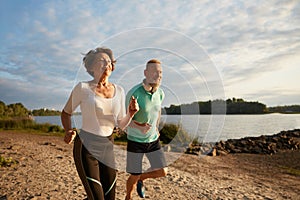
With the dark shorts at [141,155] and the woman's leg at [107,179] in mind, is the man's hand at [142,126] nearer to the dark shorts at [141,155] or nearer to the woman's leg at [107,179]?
the dark shorts at [141,155]

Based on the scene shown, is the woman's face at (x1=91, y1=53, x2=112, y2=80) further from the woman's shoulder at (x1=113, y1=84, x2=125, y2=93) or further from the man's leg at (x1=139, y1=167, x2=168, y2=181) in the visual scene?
the man's leg at (x1=139, y1=167, x2=168, y2=181)

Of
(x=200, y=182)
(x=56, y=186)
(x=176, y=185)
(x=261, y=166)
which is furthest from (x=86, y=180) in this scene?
(x=261, y=166)

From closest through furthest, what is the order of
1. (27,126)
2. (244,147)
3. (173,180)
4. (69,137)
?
(69,137) < (173,180) < (244,147) < (27,126)

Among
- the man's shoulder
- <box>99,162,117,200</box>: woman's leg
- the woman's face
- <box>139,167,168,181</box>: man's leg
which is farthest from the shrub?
the woman's face

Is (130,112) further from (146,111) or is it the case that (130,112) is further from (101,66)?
(146,111)

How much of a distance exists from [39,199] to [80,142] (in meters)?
2.56

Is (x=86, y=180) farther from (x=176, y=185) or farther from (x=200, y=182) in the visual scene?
(x=200, y=182)

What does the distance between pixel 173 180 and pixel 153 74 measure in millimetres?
3651

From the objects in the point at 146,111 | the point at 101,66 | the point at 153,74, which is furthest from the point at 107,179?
the point at 153,74

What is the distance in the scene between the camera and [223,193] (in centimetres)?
566

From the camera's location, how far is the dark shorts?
138 inches

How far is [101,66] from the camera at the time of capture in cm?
262

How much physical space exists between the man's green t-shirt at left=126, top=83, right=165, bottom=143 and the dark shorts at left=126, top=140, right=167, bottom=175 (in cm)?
8

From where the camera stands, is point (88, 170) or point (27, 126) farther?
point (27, 126)
